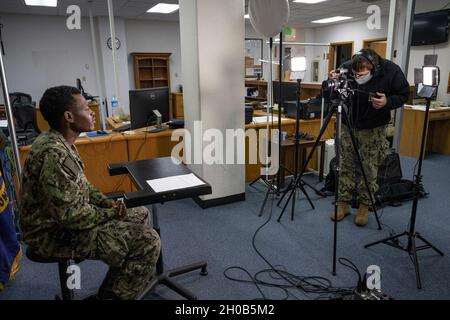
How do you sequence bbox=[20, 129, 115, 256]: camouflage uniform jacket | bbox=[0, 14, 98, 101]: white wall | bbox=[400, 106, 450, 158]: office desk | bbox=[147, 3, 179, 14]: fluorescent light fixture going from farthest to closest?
bbox=[0, 14, 98, 101]: white wall < bbox=[147, 3, 179, 14]: fluorescent light fixture < bbox=[400, 106, 450, 158]: office desk < bbox=[20, 129, 115, 256]: camouflage uniform jacket

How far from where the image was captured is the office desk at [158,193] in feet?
5.07

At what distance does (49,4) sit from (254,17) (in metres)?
5.25

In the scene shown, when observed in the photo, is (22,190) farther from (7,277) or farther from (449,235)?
(449,235)

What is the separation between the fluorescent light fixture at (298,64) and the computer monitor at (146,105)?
1296mm

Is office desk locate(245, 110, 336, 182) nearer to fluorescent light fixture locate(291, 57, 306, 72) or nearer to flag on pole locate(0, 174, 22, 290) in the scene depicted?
fluorescent light fixture locate(291, 57, 306, 72)

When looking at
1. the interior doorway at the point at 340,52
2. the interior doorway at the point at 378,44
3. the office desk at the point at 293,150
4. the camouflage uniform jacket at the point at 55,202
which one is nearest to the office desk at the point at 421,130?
the office desk at the point at 293,150

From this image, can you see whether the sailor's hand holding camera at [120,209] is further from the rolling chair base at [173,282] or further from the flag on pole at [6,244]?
the flag on pole at [6,244]

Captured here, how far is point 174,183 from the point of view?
1725 mm

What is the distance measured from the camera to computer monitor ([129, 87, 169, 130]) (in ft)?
10.4

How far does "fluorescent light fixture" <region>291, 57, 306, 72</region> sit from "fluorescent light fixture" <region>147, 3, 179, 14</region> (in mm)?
4435

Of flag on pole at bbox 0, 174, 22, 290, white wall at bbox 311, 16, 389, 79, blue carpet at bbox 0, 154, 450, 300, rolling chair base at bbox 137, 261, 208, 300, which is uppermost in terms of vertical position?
white wall at bbox 311, 16, 389, 79


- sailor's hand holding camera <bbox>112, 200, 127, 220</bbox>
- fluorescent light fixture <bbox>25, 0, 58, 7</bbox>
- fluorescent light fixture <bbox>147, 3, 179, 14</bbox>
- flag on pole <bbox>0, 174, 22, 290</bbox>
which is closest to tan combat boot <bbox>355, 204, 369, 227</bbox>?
sailor's hand holding camera <bbox>112, 200, 127, 220</bbox>

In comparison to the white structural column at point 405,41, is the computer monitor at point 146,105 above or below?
below
